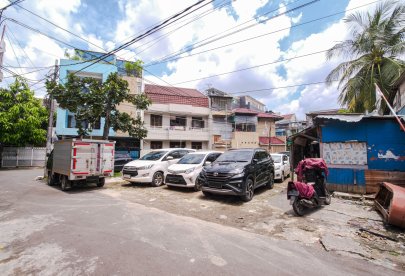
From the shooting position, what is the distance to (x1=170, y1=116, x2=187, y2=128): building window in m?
26.5

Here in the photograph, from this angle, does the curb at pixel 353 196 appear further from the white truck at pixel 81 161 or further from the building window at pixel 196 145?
the building window at pixel 196 145

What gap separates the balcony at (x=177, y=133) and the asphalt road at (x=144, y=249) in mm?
18963

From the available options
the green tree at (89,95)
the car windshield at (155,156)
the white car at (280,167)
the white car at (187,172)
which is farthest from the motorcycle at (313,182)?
the green tree at (89,95)

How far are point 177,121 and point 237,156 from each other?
19076 mm

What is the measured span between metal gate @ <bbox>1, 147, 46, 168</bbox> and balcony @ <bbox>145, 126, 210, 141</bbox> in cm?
1091

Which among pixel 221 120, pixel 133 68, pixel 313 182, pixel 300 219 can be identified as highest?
pixel 133 68

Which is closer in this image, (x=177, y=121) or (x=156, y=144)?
(x=156, y=144)

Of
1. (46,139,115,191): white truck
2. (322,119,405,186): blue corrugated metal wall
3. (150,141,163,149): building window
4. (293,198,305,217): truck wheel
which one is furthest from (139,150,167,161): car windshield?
(150,141,163,149): building window

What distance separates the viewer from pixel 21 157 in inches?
823

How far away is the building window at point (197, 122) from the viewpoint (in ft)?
91.0

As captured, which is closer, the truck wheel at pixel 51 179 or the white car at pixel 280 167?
the truck wheel at pixel 51 179

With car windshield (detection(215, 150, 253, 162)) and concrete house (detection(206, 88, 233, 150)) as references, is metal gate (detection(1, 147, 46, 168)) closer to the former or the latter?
concrete house (detection(206, 88, 233, 150))

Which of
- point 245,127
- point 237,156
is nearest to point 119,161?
point 237,156

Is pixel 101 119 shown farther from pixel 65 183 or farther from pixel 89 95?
pixel 65 183
